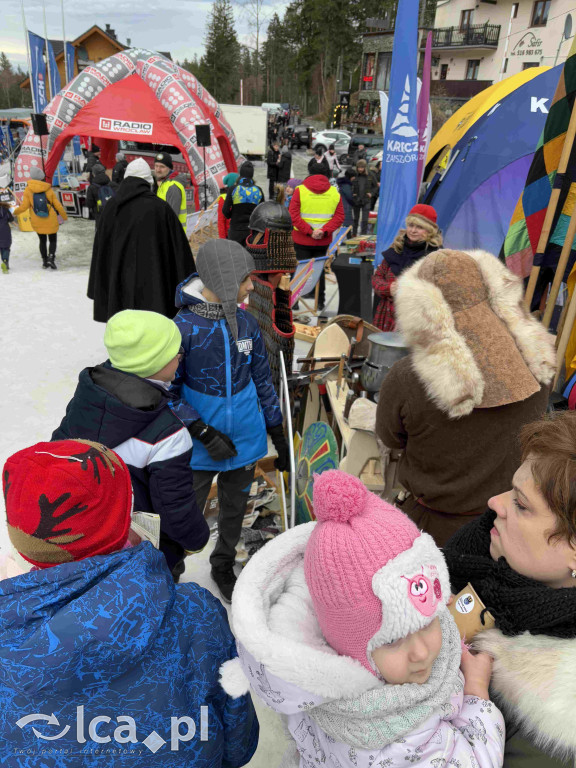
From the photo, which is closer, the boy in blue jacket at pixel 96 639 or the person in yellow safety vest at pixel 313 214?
the boy in blue jacket at pixel 96 639

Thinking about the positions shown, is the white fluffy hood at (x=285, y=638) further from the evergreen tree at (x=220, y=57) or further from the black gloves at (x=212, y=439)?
the evergreen tree at (x=220, y=57)

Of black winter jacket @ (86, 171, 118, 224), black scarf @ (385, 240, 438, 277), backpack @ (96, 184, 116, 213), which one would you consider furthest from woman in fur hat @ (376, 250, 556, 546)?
black winter jacket @ (86, 171, 118, 224)

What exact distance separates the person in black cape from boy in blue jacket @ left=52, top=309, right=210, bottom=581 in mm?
2146

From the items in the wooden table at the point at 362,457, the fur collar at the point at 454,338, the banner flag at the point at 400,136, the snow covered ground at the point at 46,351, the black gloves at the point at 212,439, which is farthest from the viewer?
the banner flag at the point at 400,136

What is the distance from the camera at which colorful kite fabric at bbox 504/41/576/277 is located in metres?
2.78

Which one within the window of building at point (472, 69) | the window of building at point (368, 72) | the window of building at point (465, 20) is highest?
the window of building at point (465, 20)

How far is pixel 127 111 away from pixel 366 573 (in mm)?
12229

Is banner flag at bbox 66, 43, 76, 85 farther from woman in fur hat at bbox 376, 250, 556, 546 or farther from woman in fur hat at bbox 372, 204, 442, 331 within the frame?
woman in fur hat at bbox 376, 250, 556, 546

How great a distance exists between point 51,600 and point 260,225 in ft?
10.0

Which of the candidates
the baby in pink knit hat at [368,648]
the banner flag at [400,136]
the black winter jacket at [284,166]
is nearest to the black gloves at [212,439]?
the baby in pink knit hat at [368,648]

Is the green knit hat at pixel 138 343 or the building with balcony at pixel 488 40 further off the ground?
the building with balcony at pixel 488 40

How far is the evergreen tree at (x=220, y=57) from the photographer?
43.6 m

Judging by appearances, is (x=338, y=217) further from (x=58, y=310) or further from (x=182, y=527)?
(x=182, y=527)

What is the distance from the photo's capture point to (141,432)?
1751 millimetres
